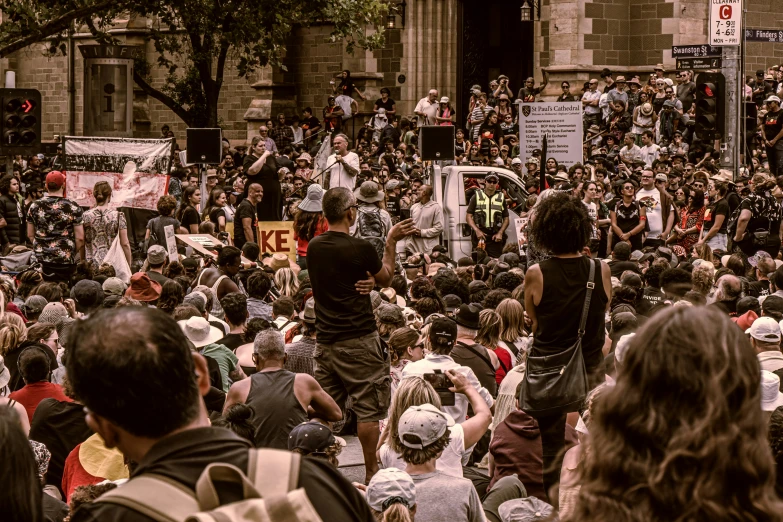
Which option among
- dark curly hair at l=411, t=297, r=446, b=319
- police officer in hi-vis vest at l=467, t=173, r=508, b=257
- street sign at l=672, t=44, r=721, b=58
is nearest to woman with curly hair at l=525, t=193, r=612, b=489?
dark curly hair at l=411, t=297, r=446, b=319

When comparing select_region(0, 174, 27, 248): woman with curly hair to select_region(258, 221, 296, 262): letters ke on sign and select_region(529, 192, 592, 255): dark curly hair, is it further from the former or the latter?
select_region(529, 192, 592, 255): dark curly hair

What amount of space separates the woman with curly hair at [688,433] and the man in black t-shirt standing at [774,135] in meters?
22.6

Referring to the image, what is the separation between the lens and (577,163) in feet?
67.5

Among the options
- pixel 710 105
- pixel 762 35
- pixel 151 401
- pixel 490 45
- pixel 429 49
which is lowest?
pixel 151 401

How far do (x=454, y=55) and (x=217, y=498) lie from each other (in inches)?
1244

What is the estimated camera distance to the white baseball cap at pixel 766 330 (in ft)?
27.8

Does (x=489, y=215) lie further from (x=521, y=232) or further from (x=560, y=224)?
(x=560, y=224)

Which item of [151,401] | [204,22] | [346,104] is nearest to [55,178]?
[204,22]

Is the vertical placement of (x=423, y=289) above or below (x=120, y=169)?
below

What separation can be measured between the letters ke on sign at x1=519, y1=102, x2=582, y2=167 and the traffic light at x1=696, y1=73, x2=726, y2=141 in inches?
98.0

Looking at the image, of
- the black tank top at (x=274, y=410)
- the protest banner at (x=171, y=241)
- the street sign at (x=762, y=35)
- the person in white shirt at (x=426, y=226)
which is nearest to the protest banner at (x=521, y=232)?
the person in white shirt at (x=426, y=226)

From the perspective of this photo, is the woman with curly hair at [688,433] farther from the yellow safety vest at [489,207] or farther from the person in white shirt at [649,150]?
the person in white shirt at [649,150]

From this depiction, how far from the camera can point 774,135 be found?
955 inches

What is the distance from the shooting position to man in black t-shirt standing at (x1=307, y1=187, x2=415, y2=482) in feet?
25.8
